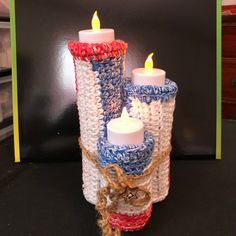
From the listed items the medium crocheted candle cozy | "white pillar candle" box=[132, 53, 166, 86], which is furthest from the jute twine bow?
"white pillar candle" box=[132, 53, 166, 86]

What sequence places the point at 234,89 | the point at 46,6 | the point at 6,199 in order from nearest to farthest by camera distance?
the point at 6,199
the point at 46,6
the point at 234,89

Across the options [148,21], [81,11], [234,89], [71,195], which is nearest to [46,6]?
[81,11]

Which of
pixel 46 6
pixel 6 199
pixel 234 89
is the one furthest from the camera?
pixel 234 89

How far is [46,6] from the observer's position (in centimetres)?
59

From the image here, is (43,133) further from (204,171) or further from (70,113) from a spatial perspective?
(204,171)

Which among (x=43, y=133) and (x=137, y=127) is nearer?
(x=137, y=127)

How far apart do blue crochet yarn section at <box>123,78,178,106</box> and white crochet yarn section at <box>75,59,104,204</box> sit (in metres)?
0.04

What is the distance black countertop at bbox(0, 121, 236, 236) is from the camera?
417mm

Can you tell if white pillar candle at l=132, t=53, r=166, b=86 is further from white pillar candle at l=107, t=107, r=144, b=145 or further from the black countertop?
the black countertop

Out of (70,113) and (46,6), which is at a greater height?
(46,6)

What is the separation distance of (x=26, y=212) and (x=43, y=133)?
A: 0.17 meters

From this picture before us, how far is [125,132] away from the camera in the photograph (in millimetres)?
364

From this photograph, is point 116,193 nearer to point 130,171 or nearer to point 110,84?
point 130,171

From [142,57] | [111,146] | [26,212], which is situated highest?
[142,57]
